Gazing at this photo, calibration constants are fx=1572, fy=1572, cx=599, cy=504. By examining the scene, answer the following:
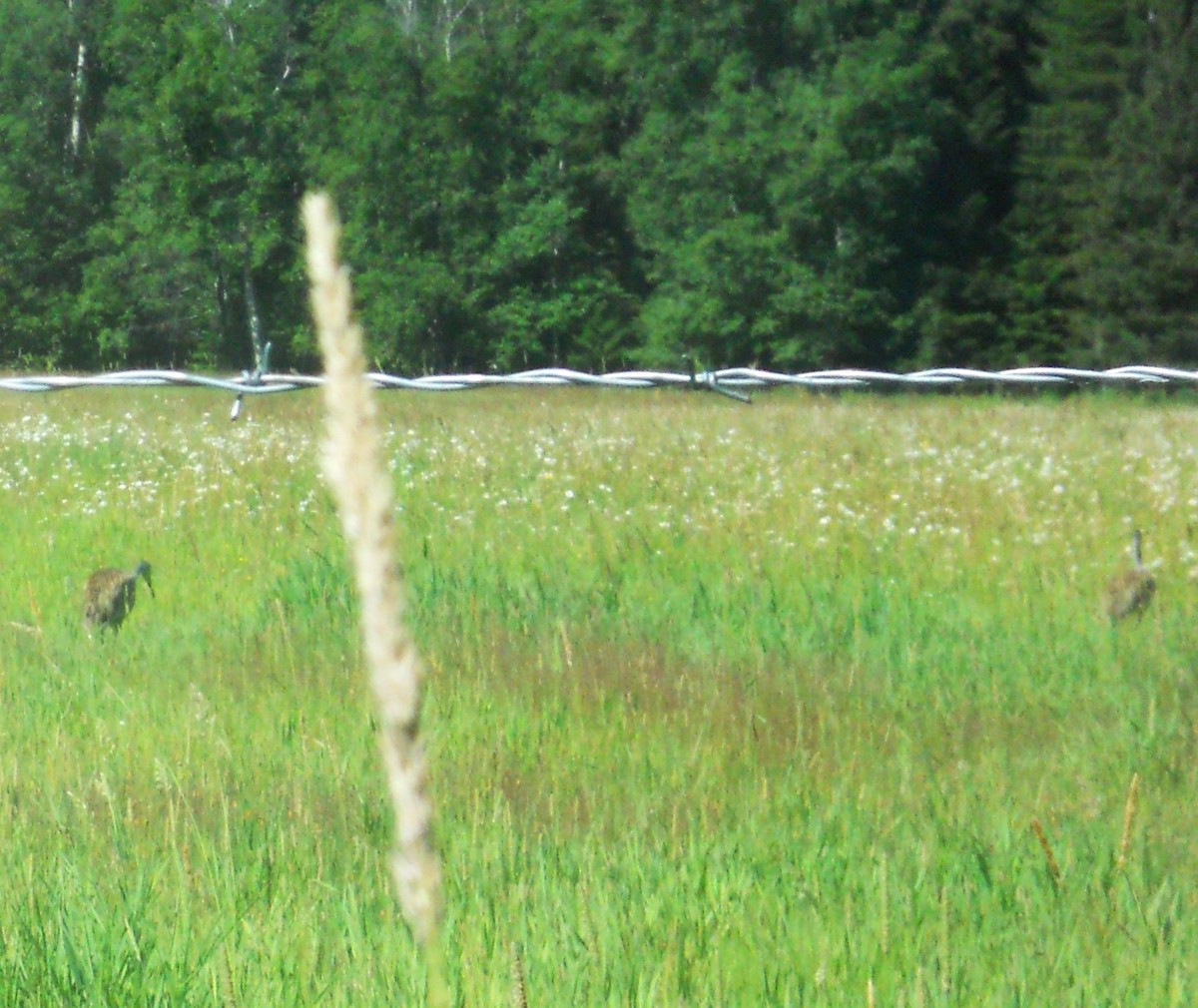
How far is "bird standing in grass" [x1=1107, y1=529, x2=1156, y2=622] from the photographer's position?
6230 millimetres

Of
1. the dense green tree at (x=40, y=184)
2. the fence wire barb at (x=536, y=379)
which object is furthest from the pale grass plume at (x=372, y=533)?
the dense green tree at (x=40, y=184)

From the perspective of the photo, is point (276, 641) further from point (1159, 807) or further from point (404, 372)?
point (404, 372)

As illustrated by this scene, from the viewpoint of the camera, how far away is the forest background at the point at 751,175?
117 feet

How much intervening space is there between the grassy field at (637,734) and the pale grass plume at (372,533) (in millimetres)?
1763

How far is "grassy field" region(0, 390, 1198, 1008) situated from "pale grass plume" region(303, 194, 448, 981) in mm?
1763

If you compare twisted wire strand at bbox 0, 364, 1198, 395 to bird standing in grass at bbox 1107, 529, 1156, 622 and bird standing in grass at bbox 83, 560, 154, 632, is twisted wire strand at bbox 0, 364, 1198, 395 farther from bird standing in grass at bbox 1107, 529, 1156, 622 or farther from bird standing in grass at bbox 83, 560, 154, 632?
bird standing in grass at bbox 1107, 529, 1156, 622

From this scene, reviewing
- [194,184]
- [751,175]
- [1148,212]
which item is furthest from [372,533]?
[194,184]

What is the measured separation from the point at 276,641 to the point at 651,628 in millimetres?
1455

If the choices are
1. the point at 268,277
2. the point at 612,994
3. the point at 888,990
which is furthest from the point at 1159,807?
the point at 268,277

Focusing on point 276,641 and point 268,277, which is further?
point 268,277

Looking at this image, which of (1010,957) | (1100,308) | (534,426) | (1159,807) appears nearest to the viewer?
(1010,957)

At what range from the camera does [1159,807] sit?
411 centimetres

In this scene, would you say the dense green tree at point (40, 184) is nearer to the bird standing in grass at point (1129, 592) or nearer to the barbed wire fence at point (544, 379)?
the barbed wire fence at point (544, 379)

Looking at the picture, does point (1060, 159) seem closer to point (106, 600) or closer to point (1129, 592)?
point (1129, 592)
